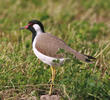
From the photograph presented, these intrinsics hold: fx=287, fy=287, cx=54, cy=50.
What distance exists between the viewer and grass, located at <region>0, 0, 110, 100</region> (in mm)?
4121

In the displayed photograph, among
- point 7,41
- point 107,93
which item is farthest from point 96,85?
point 7,41

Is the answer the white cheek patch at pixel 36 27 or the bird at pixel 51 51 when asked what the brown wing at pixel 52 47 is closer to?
the bird at pixel 51 51

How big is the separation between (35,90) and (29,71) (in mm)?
513

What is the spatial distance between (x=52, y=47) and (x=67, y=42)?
2.15m

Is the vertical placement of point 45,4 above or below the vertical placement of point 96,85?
above

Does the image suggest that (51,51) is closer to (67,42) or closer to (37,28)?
(37,28)

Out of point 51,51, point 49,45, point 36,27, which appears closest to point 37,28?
point 36,27

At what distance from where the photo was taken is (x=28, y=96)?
14.1 ft

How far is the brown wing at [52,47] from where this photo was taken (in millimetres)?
4336

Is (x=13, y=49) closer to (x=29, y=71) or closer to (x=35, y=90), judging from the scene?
(x=29, y=71)

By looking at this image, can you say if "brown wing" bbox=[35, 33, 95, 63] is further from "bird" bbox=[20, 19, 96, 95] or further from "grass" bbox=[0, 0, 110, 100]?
"grass" bbox=[0, 0, 110, 100]

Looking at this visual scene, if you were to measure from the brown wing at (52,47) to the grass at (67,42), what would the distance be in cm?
20

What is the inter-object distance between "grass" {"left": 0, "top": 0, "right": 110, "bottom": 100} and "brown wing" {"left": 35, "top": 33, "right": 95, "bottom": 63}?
200mm

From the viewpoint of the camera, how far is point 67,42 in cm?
654
